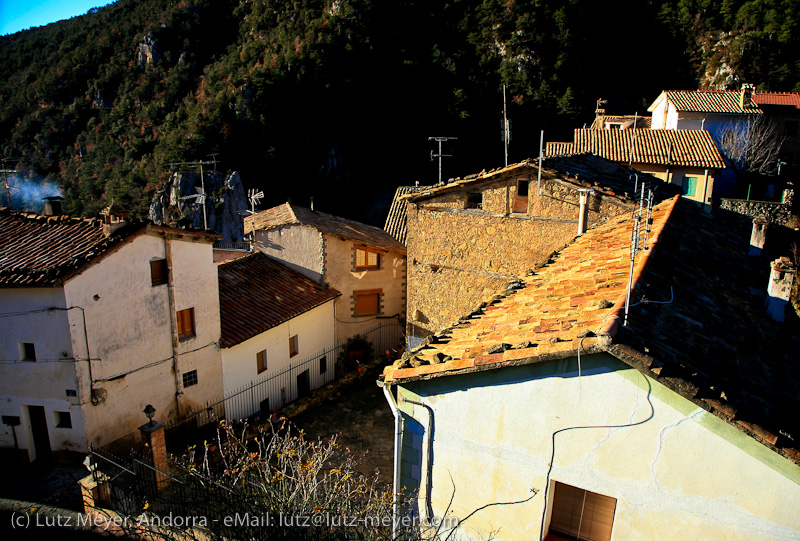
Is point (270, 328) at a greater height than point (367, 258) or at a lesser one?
lesser

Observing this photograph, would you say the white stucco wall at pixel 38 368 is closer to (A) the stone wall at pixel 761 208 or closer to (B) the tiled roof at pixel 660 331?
(B) the tiled roof at pixel 660 331

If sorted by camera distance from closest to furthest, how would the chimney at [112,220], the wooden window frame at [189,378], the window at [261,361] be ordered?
the chimney at [112,220] < the wooden window frame at [189,378] < the window at [261,361]

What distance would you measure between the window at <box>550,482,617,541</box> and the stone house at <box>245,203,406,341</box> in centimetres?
1425

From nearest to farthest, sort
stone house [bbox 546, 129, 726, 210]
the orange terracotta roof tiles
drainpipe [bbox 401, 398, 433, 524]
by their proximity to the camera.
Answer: the orange terracotta roof tiles → drainpipe [bbox 401, 398, 433, 524] → stone house [bbox 546, 129, 726, 210]

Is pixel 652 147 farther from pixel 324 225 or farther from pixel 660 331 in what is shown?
pixel 660 331

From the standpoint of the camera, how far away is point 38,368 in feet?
38.0

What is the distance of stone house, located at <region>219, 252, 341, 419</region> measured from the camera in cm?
1511

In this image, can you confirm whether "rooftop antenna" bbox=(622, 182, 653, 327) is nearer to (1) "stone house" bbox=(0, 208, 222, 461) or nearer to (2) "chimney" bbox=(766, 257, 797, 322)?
(2) "chimney" bbox=(766, 257, 797, 322)

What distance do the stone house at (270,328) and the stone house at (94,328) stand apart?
51.0 inches

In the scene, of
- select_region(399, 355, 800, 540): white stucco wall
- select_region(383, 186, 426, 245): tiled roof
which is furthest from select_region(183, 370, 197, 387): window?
select_region(383, 186, 426, 245): tiled roof

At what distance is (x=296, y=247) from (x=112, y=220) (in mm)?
7504

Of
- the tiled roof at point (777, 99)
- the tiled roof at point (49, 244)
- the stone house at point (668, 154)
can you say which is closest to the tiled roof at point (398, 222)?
the stone house at point (668, 154)

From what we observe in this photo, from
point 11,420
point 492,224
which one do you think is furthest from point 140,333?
point 492,224

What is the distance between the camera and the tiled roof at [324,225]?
18969 millimetres
